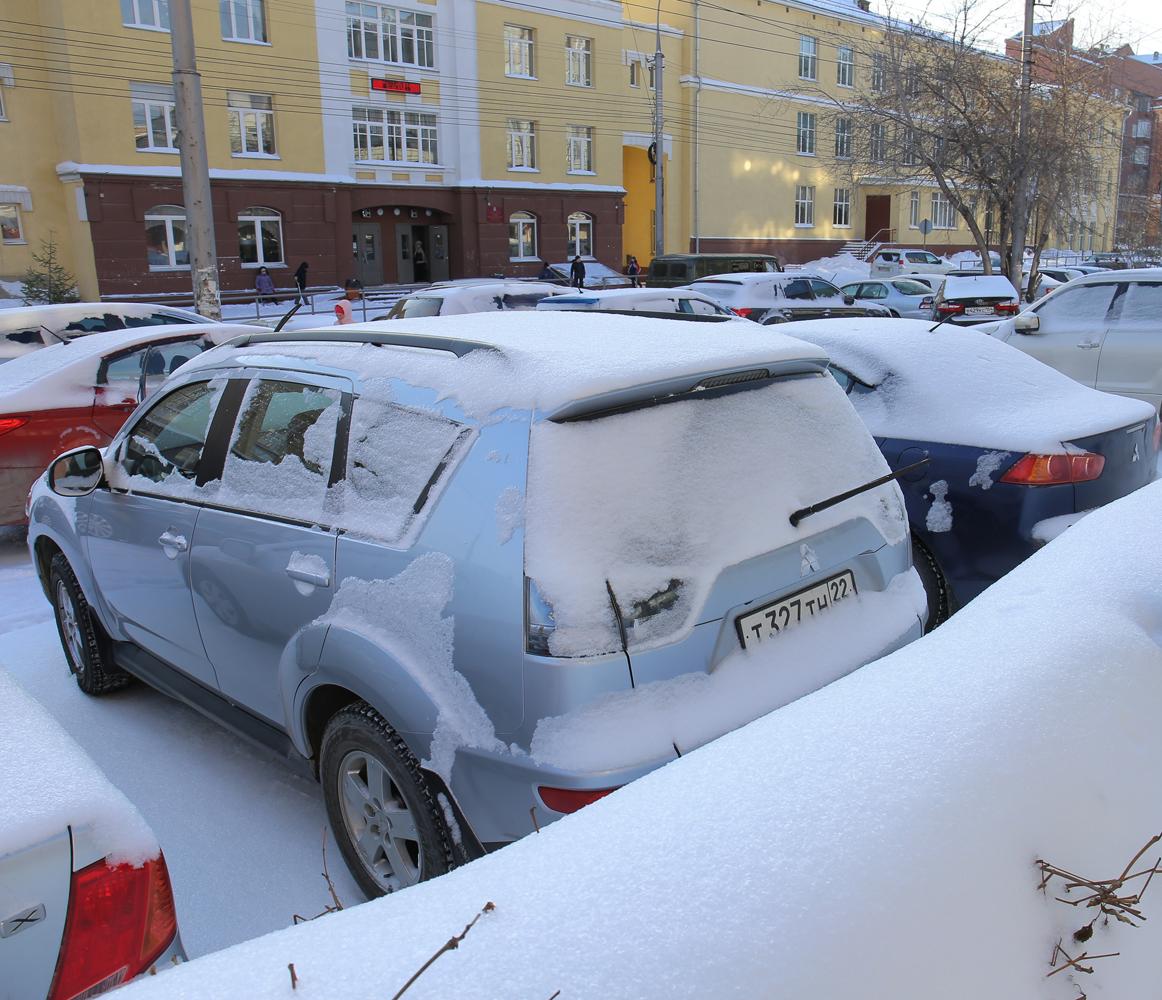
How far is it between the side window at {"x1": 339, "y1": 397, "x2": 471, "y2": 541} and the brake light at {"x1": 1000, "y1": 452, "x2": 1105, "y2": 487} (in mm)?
3017

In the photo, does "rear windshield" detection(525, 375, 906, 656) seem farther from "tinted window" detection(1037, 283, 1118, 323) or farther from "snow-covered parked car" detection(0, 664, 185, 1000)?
"tinted window" detection(1037, 283, 1118, 323)

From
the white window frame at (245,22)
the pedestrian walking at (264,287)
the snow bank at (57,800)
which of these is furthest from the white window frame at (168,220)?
the snow bank at (57,800)

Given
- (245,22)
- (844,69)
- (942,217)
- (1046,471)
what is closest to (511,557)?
(1046,471)

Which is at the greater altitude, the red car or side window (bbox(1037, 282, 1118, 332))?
side window (bbox(1037, 282, 1118, 332))

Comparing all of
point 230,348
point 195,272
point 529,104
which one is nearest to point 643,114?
point 529,104

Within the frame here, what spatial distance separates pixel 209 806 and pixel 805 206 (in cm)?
4879

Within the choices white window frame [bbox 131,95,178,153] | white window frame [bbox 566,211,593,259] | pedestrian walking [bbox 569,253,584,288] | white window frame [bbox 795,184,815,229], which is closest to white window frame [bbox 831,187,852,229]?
white window frame [bbox 795,184,815,229]

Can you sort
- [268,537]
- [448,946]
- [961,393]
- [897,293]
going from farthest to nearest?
1. [897,293]
2. [961,393]
3. [268,537]
4. [448,946]

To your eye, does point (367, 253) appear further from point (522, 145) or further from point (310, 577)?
point (310, 577)

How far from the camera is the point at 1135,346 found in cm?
887

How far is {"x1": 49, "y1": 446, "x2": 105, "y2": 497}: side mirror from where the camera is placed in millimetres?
4035

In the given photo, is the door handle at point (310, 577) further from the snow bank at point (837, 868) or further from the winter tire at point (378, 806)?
the snow bank at point (837, 868)

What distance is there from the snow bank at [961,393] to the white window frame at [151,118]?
2872 centimetres

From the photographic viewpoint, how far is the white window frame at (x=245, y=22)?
30.3 metres
